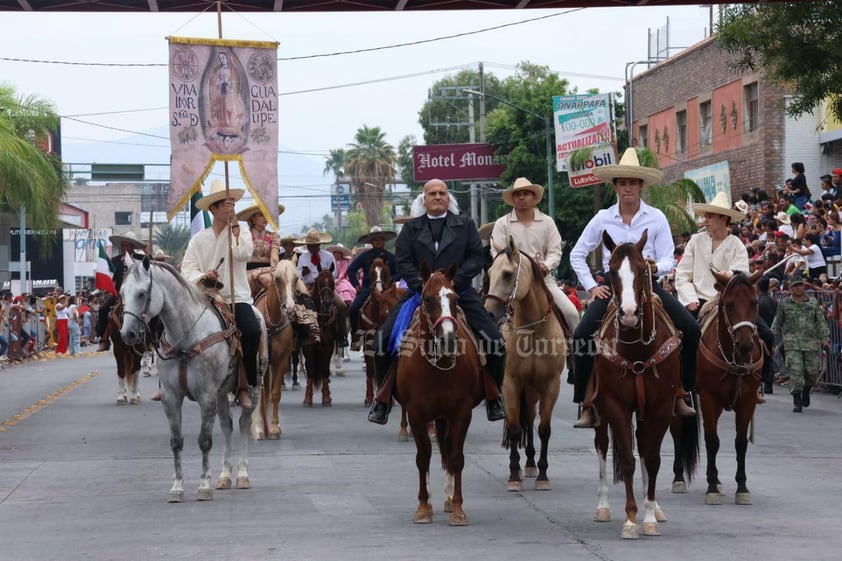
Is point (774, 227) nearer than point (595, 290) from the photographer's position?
No

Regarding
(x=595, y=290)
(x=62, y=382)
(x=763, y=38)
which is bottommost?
(x=62, y=382)

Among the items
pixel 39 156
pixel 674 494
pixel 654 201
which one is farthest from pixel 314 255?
pixel 39 156

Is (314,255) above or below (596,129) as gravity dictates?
below

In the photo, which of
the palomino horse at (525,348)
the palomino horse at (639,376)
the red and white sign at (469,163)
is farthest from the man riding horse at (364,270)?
the red and white sign at (469,163)

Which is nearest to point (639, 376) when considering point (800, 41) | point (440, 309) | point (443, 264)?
point (440, 309)

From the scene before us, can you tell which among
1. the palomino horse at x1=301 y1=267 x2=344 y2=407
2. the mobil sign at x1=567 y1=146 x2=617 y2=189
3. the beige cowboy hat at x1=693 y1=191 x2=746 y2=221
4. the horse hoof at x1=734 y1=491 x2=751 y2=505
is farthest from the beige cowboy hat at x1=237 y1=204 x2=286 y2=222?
the mobil sign at x1=567 y1=146 x2=617 y2=189

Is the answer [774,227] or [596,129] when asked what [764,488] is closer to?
[774,227]

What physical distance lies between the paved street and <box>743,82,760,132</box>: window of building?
22948mm

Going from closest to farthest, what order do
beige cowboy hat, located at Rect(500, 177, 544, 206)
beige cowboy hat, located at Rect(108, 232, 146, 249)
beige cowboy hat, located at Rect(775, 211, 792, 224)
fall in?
beige cowboy hat, located at Rect(500, 177, 544, 206) → beige cowboy hat, located at Rect(108, 232, 146, 249) → beige cowboy hat, located at Rect(775, 211, 792, 224)

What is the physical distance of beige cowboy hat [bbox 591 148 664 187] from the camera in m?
11.1

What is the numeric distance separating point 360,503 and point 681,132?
130 ft

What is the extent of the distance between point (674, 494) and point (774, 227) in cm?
1580

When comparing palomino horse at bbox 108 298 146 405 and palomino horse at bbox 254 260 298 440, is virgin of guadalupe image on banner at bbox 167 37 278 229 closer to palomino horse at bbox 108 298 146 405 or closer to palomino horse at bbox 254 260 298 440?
palomino horse at bbox 254 260 298 440

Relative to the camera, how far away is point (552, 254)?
13.5 m
